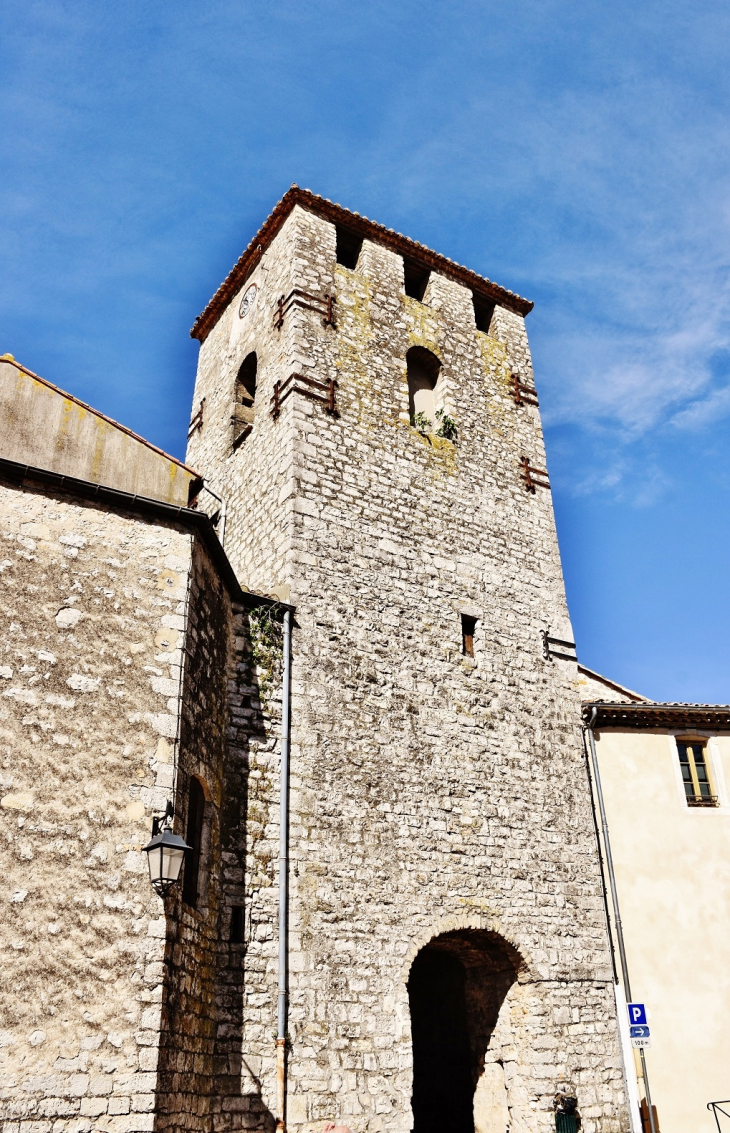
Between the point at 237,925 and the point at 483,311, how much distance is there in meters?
11.9

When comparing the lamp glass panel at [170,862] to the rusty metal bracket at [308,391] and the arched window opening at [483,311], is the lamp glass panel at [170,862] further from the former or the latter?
the arched window opening at [483,311]

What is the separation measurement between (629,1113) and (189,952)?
6187 mm

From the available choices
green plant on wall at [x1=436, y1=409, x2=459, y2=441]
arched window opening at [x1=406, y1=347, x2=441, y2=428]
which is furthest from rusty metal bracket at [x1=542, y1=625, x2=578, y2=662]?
arched window opening at [x1=406, y1=347, x2=441, y2=428]

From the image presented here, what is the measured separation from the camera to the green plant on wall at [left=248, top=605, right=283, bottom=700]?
32.6 feet

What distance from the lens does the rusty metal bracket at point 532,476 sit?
14325mm

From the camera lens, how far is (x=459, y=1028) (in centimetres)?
1164

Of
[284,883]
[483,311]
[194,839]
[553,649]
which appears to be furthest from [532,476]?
[194,839]

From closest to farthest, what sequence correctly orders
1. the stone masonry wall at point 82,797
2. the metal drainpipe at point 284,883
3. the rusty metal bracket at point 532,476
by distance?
the stone masonry wall at point 82,797 → the metal drainpipe at point 284,883 → the rusty metal bracket at point 532,476

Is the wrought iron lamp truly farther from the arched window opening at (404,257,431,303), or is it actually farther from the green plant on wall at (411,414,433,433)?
the arched window opening at (404,257,431,303)

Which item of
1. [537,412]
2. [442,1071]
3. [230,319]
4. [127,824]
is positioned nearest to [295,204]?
[230,319]

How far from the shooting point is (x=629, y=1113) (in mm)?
10305

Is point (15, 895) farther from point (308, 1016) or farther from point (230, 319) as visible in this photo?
point (230, 319)

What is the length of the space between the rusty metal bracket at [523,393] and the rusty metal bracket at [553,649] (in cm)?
441

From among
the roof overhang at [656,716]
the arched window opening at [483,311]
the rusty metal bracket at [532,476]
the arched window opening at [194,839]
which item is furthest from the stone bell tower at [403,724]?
the arched window opening at [483,311]
